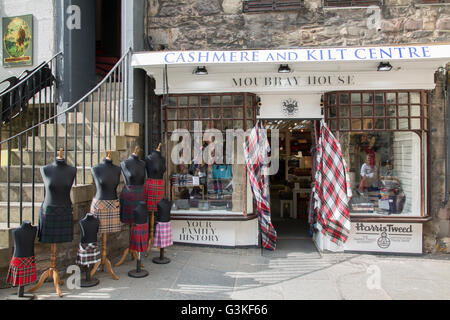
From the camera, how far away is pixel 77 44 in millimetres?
6750

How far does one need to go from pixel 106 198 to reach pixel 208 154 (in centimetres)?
246

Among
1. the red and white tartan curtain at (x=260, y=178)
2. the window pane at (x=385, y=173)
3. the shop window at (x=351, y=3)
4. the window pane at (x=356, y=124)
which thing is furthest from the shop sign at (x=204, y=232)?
the shop window at (x=351, y=3)

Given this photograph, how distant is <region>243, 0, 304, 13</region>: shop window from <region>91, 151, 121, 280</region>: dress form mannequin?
13.0ft

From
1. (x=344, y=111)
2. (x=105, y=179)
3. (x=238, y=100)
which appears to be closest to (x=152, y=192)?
(x=105, y=179)

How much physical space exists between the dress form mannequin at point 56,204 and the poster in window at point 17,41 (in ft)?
13.5

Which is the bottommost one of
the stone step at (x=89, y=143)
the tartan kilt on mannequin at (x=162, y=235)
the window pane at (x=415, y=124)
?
the tartan kilt on mannequin at (x=162, y=235)

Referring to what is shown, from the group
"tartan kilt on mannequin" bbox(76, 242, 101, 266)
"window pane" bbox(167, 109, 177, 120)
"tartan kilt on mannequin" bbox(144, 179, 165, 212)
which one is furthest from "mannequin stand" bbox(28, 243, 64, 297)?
"window pane" bbox(167, 109, 177, 120)

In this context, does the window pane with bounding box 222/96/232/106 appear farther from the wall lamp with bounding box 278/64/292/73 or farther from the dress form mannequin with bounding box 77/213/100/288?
the dress form mannequin with bounding box 77/213/100/288

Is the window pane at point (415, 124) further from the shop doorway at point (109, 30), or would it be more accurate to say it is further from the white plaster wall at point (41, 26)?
the white plaster wall at point (41, 26)

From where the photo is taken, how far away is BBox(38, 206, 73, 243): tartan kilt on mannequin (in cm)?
406

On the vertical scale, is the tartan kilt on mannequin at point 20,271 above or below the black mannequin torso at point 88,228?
below

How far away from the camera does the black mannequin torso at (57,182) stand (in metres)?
4.05

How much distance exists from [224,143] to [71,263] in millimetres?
3236

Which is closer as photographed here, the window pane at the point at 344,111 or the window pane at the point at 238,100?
the window pane at the point at 344,111
